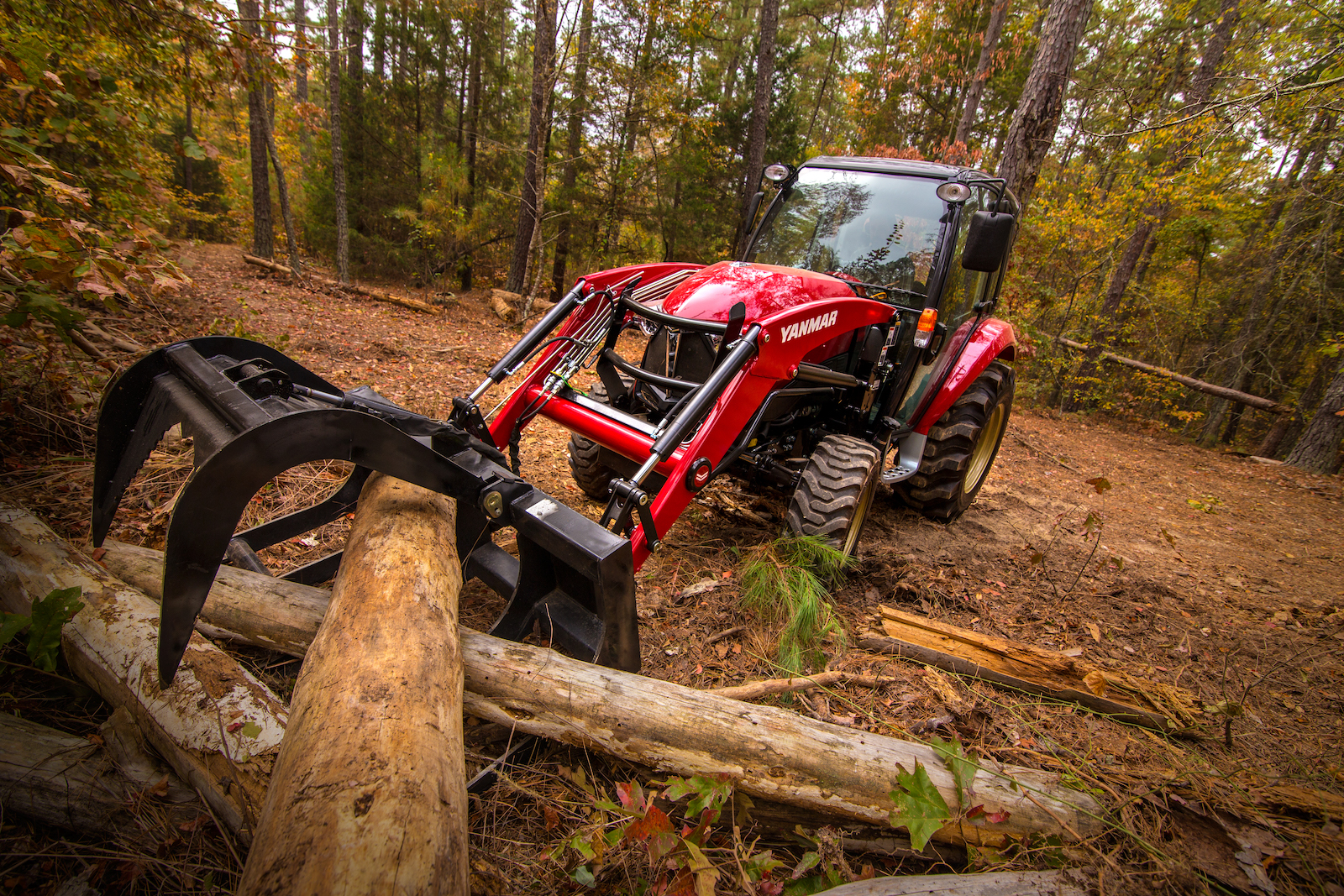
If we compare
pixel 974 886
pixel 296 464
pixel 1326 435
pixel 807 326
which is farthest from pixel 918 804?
pixel 1326 435

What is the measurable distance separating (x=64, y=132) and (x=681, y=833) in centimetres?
462

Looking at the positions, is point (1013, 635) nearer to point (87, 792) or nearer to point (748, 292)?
point (748, 292)

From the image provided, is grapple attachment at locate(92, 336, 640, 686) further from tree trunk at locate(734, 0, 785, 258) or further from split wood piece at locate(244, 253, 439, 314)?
tree trunk at locate(734, 0, 785, 258)

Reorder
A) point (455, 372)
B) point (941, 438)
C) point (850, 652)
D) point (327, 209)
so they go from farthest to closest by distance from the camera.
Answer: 1. point (327, 209)
2. point (455, 372)
3. point (941, 438)
4. point (850, 652)

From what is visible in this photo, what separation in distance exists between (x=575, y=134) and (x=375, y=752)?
45.9ft

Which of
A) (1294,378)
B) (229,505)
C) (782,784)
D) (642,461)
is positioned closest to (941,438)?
(642,461)

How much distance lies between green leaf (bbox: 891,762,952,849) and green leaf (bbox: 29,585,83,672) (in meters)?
2.53

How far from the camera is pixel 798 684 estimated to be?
2.33 meters

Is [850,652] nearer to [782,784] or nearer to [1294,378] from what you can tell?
[782,784]

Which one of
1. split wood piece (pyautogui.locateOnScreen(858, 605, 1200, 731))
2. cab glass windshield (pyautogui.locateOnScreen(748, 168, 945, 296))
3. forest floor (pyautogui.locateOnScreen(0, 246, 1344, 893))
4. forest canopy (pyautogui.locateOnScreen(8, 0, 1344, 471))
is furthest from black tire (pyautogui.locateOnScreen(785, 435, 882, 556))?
forest canopy (pyautogui.locateOnScreen(8, 0, 1344, 471))

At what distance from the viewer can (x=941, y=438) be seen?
4.18m

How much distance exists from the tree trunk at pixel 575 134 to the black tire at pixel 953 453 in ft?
30.3

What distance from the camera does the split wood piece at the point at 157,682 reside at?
1.46m

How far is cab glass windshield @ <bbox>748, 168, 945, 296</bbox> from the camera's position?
370 cm
